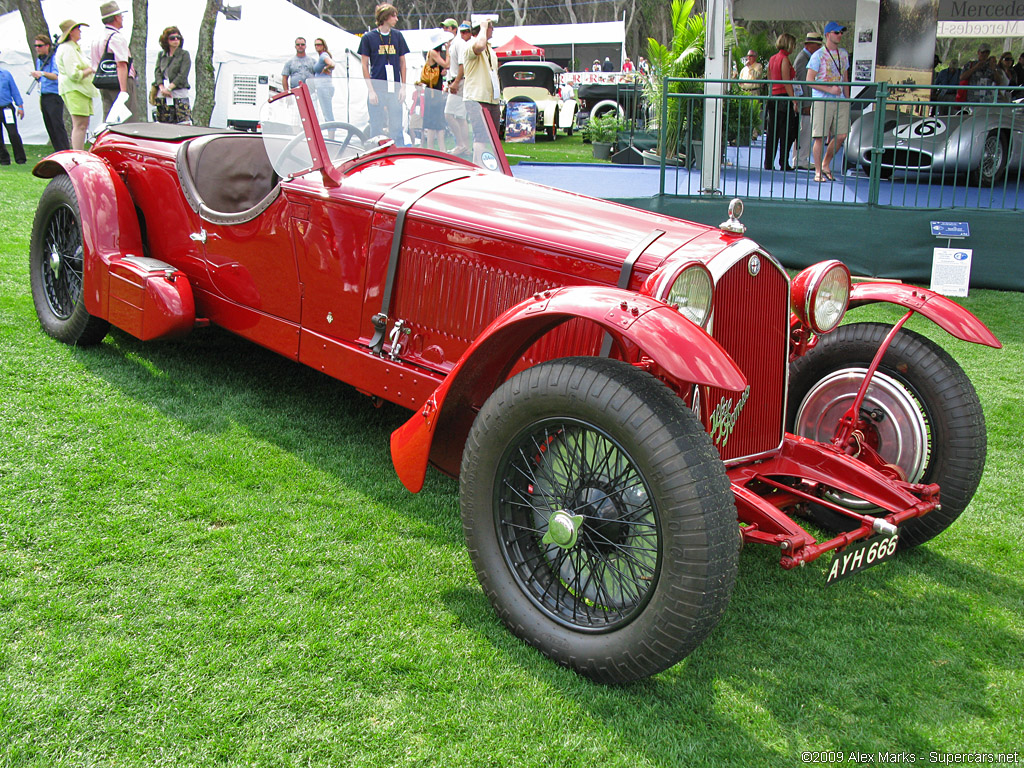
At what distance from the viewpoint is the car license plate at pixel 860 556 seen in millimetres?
2428

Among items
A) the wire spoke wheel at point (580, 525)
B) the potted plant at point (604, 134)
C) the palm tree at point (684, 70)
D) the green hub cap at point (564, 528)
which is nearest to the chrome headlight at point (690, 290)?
the wire spoke wheel at point (580, 525)

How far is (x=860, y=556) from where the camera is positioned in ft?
8.22

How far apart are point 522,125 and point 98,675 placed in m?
19.2

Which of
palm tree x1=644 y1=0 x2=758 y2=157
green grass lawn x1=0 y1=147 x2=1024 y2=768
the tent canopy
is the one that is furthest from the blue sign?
the tent canopy

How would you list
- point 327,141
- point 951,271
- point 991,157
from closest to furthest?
point 327,141
point 951,271
point 991,157

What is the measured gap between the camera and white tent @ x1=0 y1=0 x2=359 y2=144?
52.1 ft

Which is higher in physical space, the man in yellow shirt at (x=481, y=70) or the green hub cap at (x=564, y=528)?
the man in yellow shirt at (x=481, y=70)

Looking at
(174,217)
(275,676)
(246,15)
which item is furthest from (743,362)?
(246,15)

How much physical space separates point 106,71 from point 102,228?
23.2ft

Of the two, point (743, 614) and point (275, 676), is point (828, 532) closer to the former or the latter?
point (743, 614)

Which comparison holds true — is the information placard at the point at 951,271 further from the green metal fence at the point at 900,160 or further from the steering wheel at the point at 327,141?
the steering wheel at the point at 327,141

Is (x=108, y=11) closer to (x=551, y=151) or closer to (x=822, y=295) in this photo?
(x=551, y=151)

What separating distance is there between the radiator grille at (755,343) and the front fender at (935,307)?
0.50 m

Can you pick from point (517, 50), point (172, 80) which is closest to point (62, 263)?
point (172, 80)
